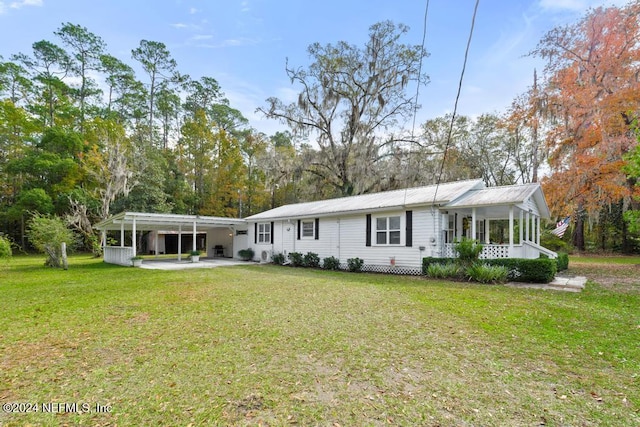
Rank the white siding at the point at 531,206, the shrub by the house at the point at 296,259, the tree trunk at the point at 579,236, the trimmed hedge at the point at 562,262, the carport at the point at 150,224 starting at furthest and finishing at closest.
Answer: the tree trunk at the point at 579,236, the shrub by the house at the point at 296,259, the carport at the point at 150,224, the trimmed hedge at the point at 562,262, the white siding at the point at 531,206

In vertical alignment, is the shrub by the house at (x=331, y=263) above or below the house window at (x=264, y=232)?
below

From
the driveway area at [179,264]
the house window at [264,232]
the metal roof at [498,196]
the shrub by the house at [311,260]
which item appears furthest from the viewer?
the house window at [264,232]

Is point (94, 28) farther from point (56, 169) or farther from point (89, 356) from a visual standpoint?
point (89, 356)

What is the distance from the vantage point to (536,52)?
17.3 metres

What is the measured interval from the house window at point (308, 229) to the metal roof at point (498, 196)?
655cm

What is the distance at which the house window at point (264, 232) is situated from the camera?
17.4 meters

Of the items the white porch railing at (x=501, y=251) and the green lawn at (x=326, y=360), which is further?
the white porch railing at (x=501, y=251)

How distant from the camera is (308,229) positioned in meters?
15.3

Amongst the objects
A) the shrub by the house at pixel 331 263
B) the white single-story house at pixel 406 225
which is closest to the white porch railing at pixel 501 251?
the white single-story house at pixel 406 225

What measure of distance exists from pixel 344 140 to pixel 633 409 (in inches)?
852

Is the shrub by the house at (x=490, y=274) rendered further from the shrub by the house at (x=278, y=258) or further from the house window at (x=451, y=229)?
the shrub by the house at (x=278, y=258)

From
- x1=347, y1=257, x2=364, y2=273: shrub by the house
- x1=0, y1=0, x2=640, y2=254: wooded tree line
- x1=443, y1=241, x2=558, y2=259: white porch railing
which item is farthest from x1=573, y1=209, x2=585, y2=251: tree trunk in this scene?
x1=347, y1=257, x2=364, y2=273: shrub by the house

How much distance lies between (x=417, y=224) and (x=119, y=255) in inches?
570

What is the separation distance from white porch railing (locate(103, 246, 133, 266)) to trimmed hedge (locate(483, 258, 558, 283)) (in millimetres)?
15609
